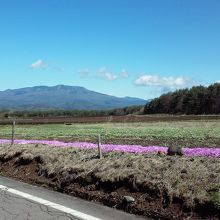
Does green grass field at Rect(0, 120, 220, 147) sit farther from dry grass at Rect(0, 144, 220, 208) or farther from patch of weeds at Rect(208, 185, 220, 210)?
patch of weeds at Rect(208, 185, 220, 210)

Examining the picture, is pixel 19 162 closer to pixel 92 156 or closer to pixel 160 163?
pixel 92 156

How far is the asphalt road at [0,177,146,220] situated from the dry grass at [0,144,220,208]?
89 cm

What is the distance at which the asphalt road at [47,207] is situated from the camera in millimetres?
8336

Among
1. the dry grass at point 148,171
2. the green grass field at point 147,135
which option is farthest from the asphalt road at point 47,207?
the green grass field at point 147,135

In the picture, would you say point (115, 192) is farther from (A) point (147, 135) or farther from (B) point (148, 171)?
(A) point (147, 135)

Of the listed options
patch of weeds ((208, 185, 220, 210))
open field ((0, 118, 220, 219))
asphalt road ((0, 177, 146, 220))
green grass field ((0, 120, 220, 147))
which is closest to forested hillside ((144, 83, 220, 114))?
green grass field ((0, 120, 220, 147))

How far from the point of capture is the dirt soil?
8055 millimetres

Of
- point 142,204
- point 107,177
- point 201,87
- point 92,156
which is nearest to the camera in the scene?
point 142,204

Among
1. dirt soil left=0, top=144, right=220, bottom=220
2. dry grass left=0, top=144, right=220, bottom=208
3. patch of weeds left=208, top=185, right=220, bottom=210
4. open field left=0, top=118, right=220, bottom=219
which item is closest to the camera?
patch of weeds left=208, top=185, right=220, bottom=210

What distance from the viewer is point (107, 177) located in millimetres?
10523

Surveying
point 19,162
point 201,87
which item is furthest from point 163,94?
point 19,162

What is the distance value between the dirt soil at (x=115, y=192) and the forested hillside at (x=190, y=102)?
4361 inches

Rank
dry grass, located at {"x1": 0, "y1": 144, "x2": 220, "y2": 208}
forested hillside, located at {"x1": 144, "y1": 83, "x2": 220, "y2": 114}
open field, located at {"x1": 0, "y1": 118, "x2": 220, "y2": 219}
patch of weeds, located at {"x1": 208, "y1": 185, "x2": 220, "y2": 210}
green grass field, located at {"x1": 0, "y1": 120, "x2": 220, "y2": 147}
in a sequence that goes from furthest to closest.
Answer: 1. forested hillside, located at {"x1": 144, "y1": 83, "x2": 220, "y2": 114}
2. green grass field, located at {"x1": 0, "y1": 120, "x2": 220, "y2": 147}
3. dry grass, located at {"x1": 0, "y1": 144, "x2": 220, "y2": 208}
4. open field, located at {"x1": 0, "y1": 118, "x2": 220, "y2": 219}
5. patch of weeds, located at {"x1": 208, "y1": 185, "x2": 220, "y2": 210}

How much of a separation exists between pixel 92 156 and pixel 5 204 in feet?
13.4
